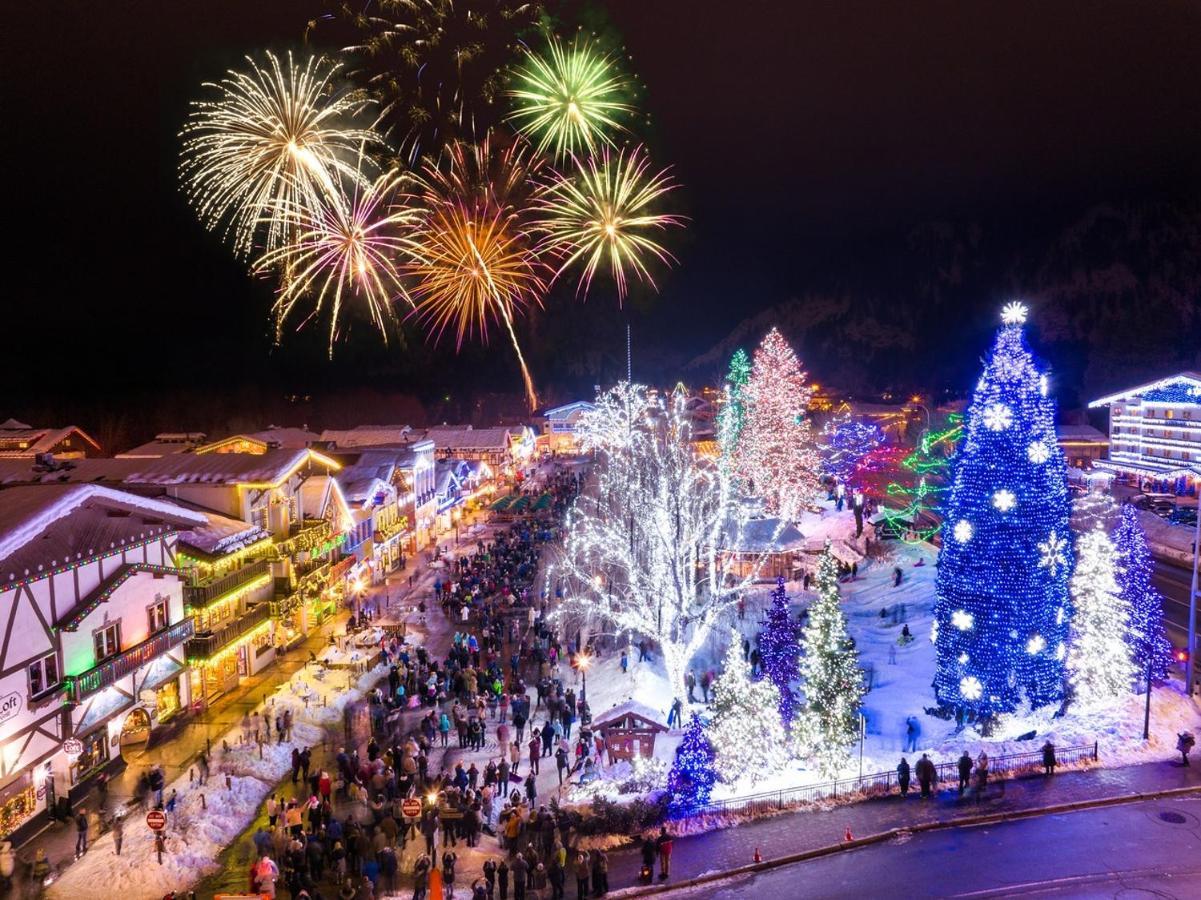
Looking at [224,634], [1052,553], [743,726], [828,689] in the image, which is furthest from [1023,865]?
[224,634]

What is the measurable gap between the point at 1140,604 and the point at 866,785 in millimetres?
9167

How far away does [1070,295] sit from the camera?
12312 cm

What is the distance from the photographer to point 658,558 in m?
21.2

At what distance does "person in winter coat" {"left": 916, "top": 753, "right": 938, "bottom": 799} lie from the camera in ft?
50.1

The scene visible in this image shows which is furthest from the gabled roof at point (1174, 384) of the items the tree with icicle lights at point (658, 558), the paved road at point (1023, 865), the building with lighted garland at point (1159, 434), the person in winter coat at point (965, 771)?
the person in winter coat at point (965, 771)

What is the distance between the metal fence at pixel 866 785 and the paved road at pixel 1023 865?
5.68 feet

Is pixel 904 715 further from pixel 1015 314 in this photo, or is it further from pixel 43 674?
pixel 43 674

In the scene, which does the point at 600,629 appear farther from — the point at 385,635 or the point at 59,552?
the point at 59,552

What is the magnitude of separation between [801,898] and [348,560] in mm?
24076

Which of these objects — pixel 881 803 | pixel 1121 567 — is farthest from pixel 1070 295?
pixel 881 803

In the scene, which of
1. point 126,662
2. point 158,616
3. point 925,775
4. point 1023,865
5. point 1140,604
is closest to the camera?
point 1023,865

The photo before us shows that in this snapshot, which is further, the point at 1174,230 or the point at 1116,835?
the point at 1174,230

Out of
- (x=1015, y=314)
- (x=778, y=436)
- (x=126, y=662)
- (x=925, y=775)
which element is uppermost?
(x=1015, y=314)

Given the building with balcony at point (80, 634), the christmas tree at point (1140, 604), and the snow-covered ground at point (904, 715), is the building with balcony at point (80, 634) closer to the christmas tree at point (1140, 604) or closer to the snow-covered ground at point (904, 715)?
the snow-covered ground at point (904, 715)
